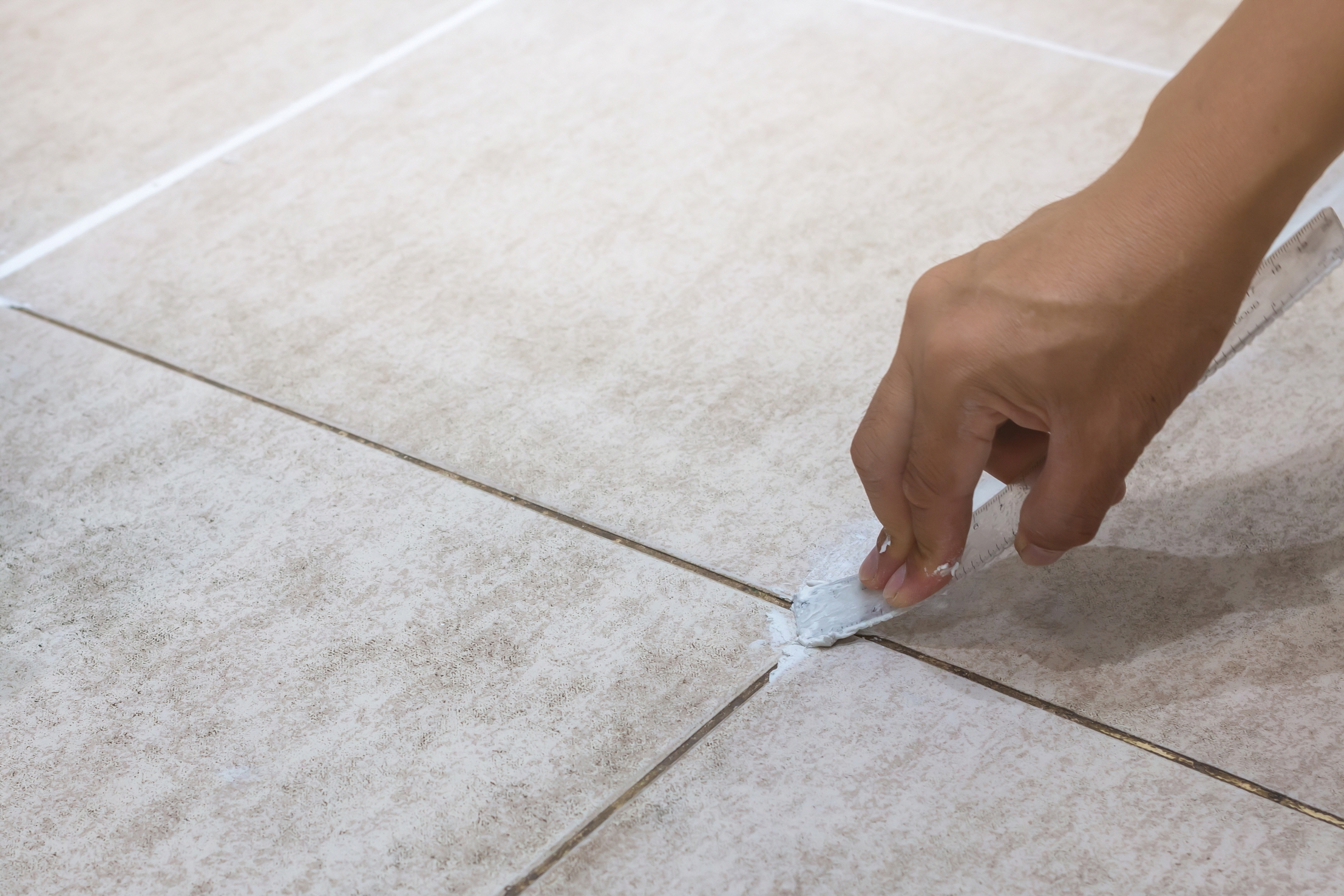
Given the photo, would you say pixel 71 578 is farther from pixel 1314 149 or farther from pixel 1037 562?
pixel 1314 149

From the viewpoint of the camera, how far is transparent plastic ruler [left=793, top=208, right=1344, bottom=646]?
1210 millimetres

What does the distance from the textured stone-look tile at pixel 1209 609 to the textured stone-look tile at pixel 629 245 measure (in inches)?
10.5

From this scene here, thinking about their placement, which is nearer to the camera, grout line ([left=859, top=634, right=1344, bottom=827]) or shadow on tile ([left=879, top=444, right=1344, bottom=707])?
grout line ([left=859, top=634, right=1344, bottom=827])

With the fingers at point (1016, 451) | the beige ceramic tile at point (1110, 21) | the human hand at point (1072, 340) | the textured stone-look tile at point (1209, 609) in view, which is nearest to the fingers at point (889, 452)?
the human hand at point (1072, 340)

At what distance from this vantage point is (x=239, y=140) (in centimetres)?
250

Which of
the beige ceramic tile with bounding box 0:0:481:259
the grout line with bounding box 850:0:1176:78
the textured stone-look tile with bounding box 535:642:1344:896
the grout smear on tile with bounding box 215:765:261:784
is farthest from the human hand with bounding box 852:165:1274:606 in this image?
the beige ceramic tile with bounding box 0:0:481:259

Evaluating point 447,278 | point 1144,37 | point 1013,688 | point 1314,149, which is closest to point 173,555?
point 447,278

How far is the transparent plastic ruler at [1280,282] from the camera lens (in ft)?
3.93

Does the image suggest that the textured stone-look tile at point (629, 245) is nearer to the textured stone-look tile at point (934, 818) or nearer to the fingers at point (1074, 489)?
the textured stone-look tile at point (934, 818)

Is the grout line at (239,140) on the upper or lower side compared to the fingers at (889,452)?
upper

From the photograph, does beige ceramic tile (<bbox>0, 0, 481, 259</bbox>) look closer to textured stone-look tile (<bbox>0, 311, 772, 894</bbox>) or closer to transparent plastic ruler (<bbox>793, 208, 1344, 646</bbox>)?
textured stone-look tile (<bbox>0, 311, 772, 894</bbox>)

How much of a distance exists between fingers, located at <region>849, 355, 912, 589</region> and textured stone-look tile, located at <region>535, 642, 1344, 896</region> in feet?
0.69

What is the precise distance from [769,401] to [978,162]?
0.88 meters

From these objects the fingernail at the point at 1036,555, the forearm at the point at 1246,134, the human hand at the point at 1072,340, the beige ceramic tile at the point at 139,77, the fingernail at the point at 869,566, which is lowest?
the fingernail at the point at 869,566
